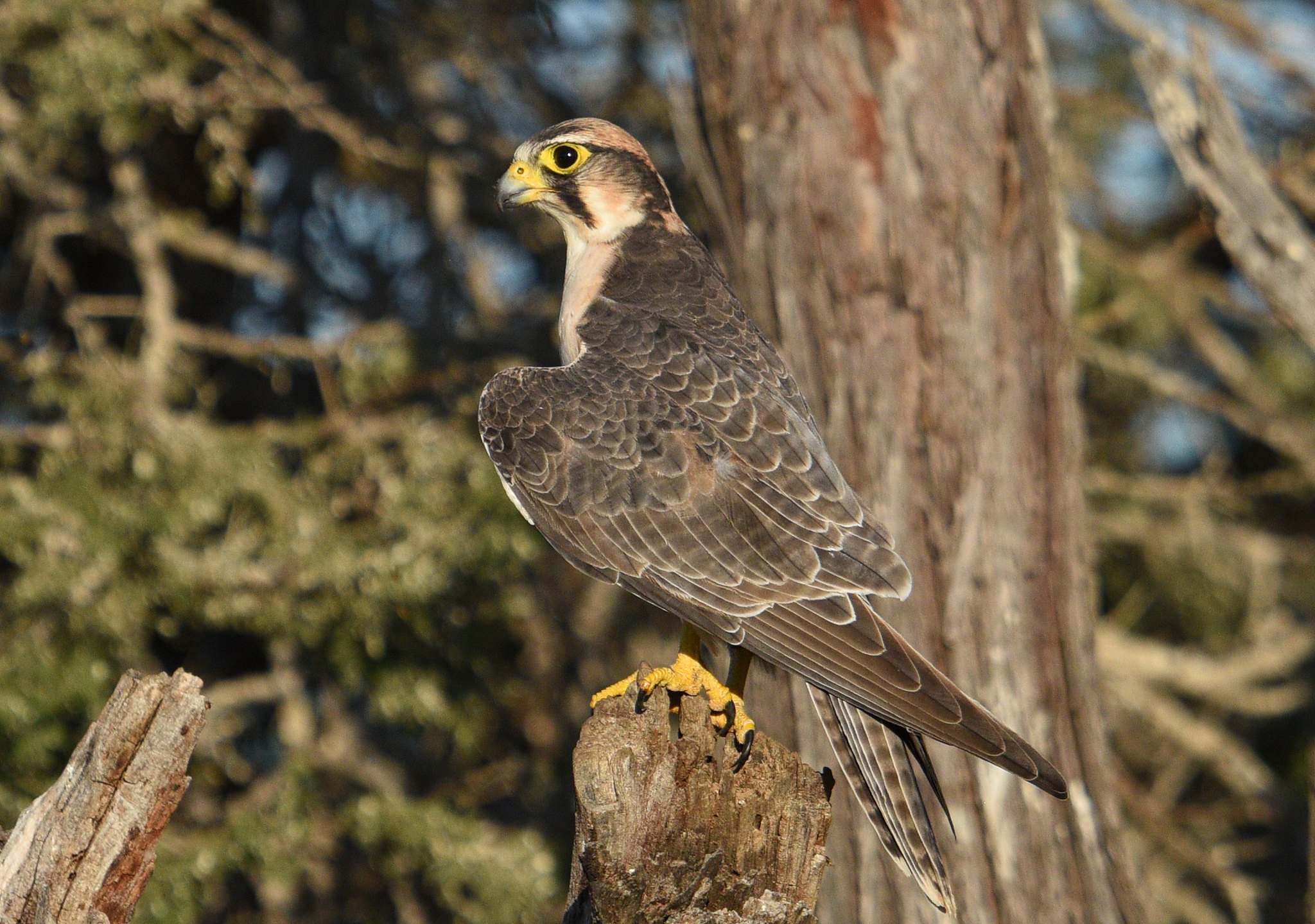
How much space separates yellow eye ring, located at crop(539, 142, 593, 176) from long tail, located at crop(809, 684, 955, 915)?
1.72 meters

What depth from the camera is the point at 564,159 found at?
3906 mm

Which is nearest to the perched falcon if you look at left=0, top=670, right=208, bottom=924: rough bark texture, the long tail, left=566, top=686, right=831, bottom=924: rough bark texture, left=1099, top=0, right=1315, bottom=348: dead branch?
the long tail

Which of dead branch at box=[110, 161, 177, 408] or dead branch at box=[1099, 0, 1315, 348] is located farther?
dead branch at box=[110, 161, 177, 408]

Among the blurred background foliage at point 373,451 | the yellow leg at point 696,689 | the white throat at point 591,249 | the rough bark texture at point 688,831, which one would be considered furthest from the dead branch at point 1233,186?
the rough bark texture at point 688,831

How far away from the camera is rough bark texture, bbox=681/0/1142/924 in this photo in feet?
13.2

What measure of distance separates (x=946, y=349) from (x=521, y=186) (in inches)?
57.0

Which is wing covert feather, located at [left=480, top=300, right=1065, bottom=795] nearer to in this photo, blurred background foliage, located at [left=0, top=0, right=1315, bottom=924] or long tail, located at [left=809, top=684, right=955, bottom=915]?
long tail, located at [left=809, top=684, right=955, bottom=915]

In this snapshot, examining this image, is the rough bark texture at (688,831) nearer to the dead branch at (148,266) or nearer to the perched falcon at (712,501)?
the perched falcon at (712,501)

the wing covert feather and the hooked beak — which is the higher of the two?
the hooked beak

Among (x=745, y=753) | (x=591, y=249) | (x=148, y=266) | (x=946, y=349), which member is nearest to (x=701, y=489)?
(x=745, y=753)

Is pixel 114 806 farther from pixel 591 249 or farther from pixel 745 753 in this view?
pixel 591 249

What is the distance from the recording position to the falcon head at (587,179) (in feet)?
12.8

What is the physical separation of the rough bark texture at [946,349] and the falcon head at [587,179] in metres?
0.67

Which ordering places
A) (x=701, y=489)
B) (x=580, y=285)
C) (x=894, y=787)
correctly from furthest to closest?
(x=580, y=285), (x=701, y=489), (x=894, y=787)
